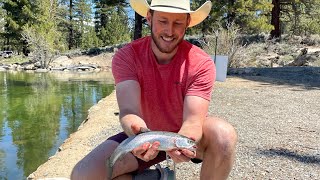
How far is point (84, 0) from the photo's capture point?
44750 millimetres

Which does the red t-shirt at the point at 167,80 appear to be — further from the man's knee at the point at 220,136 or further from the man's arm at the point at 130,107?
the man's knee at the point at 220,136

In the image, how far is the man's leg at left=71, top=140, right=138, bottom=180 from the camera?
7.27ft

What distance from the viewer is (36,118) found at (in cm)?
965

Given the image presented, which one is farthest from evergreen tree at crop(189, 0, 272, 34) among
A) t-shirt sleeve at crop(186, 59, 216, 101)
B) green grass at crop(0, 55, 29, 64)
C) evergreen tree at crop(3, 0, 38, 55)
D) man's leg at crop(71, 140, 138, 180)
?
man's leg at crop(71, 140, 138, 180)

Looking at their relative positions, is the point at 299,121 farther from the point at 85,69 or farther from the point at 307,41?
the point at 85,69

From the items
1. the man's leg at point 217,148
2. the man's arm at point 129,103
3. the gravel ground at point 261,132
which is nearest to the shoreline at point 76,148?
the gravel ground at point 261,132

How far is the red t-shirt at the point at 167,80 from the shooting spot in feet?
7.91

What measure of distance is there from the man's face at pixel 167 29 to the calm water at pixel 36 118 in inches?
144

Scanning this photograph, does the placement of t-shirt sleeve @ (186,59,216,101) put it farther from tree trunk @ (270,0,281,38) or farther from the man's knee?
tree trunk @ (270,0,281,38)

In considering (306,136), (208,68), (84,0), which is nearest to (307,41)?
(306,136)

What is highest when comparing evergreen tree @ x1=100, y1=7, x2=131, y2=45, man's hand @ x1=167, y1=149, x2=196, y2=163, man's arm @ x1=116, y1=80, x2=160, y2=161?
evergreen tree @ x1=100, y1=7, x2=131, y2=45

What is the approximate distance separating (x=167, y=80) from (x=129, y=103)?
0.27 metres

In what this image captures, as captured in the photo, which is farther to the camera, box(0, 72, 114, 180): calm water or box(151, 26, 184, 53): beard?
box(0, 72, 114, 180): calm water

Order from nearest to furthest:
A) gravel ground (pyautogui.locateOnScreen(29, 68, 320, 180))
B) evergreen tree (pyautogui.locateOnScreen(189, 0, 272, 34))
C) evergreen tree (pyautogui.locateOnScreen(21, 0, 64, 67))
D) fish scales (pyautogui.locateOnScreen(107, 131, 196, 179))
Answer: fish scales (pyautogui.locateOnScreen(107, 131, 196, 179))
gravel ground (pyautogui.locateOnScreen(29, 68, 320, 180))
evergreen tree (pyautogui.locateOnScreen(189, 0, 272, 34))
evergreen tree (pyautogui.locateOnScreen(21, 0, 64, 67))
